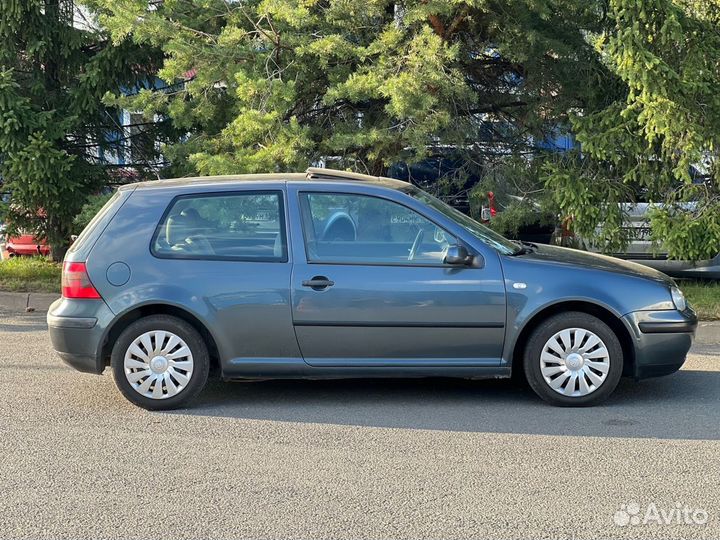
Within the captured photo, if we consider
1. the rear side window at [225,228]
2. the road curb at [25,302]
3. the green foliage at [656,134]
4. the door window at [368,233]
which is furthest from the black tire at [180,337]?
the green foliage at [656,134]

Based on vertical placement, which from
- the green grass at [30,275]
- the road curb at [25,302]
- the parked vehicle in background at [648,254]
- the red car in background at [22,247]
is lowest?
the road curb at [25,302]

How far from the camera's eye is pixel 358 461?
15.5 ft

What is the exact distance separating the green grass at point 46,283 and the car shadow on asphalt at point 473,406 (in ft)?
7.29

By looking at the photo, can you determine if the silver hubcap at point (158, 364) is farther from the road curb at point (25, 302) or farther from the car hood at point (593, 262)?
the road curb at point (25, 302)

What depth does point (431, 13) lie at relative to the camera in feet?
29.0

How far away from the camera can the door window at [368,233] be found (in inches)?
225

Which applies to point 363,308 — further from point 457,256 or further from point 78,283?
point 78,283

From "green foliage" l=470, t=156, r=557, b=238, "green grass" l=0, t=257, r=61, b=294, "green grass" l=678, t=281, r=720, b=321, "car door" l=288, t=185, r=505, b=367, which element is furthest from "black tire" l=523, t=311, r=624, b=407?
"green grass" l=0, t=257, r=61, b=294

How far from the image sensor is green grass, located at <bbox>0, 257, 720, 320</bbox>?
28.8ft

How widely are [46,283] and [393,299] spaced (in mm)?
6495

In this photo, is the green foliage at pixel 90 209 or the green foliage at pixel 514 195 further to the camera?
the green foliage at pixel 90 209

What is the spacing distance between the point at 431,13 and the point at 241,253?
4317 mm

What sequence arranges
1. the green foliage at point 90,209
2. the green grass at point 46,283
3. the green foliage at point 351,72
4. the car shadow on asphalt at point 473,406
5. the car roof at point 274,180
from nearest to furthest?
the car shadow on asphalt at point 473,406
the car roof at point 274,180
the green grass at point 46,283
the green foliage at point 351,72
the green foliage at point 90,209

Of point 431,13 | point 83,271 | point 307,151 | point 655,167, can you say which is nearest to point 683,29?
point 655,167
